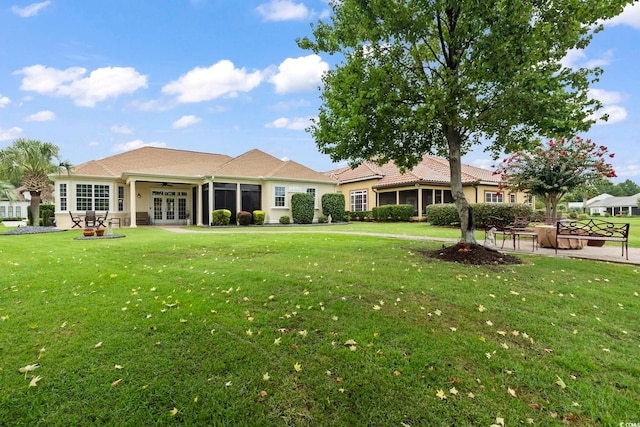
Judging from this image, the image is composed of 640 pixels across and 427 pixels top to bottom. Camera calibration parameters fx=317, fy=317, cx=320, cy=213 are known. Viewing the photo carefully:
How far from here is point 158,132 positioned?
2911 centimetres

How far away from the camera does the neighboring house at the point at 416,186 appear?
84.0 feet

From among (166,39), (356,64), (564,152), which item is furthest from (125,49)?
(564,152)

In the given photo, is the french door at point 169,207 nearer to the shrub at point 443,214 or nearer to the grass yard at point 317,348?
the shrub at point 443,214

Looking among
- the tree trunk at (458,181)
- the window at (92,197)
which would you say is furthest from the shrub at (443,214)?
the window at (92,197)

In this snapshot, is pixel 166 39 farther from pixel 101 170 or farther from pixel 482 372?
pixel 482 372

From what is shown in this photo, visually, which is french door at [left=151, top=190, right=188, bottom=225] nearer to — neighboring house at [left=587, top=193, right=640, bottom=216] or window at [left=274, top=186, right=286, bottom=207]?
window at [left=274, top=186, right=286, bottom=207]

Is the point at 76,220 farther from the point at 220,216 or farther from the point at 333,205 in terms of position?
the point at 333,205

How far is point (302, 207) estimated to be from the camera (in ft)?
77.1

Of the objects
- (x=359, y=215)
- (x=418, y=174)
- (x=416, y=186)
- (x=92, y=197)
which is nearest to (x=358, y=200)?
(x=359, y=215)

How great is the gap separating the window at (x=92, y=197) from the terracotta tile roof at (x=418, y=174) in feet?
55.7

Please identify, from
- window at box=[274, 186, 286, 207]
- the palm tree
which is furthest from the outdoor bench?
the palm tree

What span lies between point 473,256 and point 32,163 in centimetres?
2283

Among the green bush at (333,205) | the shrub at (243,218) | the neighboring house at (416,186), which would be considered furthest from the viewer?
the neighboring house at (416,186)

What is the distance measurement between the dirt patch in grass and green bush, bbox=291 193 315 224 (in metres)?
15.5
